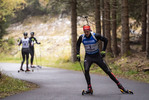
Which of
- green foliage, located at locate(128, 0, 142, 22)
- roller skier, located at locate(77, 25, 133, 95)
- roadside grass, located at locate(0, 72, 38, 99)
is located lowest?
roadside grass, located at locate(0, 72, 38, 99)

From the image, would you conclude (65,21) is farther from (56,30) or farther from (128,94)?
(128,94)

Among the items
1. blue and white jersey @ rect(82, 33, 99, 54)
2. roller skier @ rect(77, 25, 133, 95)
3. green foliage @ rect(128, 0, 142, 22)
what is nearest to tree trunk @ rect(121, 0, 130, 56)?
green foliage @ rect(128, 0, 142, 22)

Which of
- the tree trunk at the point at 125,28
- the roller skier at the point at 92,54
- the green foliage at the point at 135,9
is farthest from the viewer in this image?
the green foliage at the point at 135,9

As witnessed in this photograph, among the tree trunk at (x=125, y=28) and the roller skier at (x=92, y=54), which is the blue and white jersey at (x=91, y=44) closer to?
the roller skier at (x=92, y=54)

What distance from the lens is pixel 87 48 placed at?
757cm

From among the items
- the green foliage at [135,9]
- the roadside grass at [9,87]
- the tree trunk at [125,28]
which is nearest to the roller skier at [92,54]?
the roadside grass at [9,87]

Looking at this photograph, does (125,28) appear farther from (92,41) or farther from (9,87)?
(9,87)

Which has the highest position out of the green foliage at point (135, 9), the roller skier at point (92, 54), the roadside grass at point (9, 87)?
the green foliage at point (135, 9)

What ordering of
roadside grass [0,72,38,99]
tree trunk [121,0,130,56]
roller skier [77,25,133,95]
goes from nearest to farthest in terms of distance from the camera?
roller skier [77,25,133,95]
roadside grass [0,72,38,99]
tree trunk [121,0,130,56]

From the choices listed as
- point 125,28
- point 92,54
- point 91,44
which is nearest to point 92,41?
point 91,44

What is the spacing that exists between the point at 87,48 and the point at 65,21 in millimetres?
46842

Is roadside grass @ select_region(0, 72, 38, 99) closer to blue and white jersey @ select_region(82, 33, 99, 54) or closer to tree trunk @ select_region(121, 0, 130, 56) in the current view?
blue and white jersey @ select_region(82, 33, 99, 54)

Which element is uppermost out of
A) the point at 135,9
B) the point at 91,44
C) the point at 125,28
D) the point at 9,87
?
the point at 135,9

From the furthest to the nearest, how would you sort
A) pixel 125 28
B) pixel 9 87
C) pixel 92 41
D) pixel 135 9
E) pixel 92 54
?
pixel 135 9
pixel 125 28
pixel 9 87
pixel 92 54
pixel 92 41
